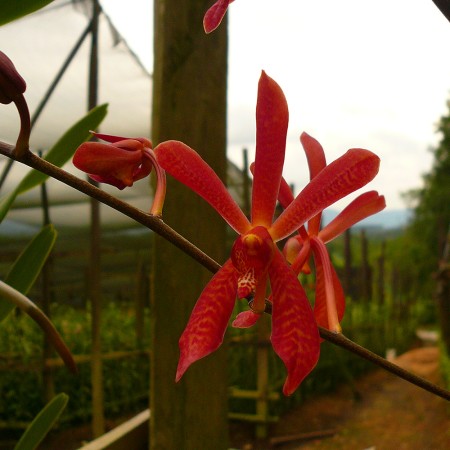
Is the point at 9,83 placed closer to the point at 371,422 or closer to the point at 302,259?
the point at 302,259

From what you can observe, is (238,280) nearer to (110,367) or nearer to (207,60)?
(207,60)

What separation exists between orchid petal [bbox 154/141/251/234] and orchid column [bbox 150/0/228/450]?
0.32 metres

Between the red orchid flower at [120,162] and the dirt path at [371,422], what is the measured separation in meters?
2.24

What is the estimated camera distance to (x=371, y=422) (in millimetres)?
2896

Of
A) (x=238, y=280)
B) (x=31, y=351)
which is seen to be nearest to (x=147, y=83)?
(x=31, y=351)

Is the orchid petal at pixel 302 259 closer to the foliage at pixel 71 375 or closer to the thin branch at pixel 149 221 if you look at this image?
the thin branch at pixel 149 221

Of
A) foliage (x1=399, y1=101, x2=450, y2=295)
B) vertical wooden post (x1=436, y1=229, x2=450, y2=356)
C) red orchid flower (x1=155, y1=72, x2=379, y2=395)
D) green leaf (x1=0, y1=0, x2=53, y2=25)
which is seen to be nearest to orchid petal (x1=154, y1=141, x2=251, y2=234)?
red orchid flower (x1=155, y1=72, x2=379, y2=395)

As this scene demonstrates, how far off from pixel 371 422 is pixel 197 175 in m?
3.03

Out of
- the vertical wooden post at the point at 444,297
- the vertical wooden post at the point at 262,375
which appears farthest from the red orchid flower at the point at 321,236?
the vertical wooden post at the point at 444,297

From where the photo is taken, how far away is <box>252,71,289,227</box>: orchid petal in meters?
0.18

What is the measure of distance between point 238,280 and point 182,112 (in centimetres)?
38

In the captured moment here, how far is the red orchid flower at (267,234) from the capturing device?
0.17 meters

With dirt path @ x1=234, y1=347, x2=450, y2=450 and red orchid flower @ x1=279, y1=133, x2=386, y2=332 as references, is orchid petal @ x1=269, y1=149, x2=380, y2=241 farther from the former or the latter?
dirt path @ x1=234, y1=347, x2=450, y2=450

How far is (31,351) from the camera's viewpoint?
5.93 ft
